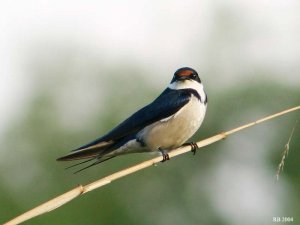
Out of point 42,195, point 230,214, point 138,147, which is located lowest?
point 230,214

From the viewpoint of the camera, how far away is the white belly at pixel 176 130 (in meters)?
5.88

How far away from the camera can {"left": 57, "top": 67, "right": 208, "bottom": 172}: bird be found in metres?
5.70

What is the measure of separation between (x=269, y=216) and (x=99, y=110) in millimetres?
5936

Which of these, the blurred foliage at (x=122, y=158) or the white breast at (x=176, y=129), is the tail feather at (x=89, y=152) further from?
the blurred foliage at (x=122, y=158)

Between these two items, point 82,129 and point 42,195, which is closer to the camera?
point 42,195

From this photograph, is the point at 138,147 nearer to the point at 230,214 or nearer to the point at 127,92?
the point at 230,214

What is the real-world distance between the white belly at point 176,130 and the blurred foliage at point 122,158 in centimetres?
1157

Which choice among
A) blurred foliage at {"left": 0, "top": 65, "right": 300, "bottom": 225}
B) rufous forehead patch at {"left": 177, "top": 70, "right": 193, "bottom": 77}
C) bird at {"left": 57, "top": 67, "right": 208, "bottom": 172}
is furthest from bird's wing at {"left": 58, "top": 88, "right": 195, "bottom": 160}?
blurred foliage at {"left": 0, "top": 65, "right": 300, "bottom": 225}

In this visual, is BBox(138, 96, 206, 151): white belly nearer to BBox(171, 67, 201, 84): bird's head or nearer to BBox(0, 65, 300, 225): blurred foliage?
BBox(171, 67, 201, 84): bird's head

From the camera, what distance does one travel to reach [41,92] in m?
20.8

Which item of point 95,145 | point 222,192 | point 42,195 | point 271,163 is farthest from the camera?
point 271,163

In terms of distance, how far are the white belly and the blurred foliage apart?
11.6m

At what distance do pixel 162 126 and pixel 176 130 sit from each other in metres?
0.13

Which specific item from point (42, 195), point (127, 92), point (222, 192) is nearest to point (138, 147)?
point (42, 195)
